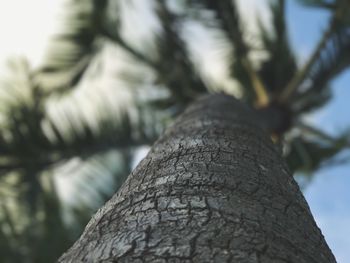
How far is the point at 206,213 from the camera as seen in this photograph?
1.33 meters

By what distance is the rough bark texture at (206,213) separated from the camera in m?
1.17

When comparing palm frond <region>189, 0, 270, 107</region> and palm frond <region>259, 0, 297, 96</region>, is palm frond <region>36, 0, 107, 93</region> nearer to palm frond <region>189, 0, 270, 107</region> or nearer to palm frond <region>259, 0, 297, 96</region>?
palm frond <region>189, 0, 270, 107</region>

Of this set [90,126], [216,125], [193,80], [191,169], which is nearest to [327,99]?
[193,80]

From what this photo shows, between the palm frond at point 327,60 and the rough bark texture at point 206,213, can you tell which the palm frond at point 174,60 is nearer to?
the palm frond at point 327,60

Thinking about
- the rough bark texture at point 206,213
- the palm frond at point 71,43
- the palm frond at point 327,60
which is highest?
the rough bark texture at point 206,213

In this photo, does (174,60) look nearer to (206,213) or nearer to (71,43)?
(71,43)

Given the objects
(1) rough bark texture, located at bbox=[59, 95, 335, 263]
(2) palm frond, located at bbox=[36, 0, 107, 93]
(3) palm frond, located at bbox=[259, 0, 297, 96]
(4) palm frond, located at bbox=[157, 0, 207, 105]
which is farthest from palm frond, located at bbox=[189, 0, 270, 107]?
(1) rough bark texture, located at bbox=[59, 95, 335, 263]

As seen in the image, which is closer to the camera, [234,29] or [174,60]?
[234,29]

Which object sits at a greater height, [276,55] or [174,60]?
[174,60]

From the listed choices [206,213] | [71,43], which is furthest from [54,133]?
[206,213]

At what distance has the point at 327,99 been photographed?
8242mm

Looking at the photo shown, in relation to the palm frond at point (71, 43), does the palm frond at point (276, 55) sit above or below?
below

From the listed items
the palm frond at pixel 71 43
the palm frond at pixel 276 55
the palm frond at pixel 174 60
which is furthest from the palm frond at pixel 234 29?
the palm frond at pixel 71 43

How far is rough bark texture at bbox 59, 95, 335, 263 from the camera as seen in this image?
117 centimetres
